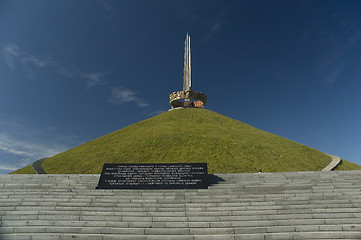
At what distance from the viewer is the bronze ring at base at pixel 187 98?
4047 cm

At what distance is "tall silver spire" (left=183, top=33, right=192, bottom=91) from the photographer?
4128cm

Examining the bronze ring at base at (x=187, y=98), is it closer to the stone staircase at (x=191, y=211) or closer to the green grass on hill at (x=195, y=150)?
the green grass on hill at (x=195, y=150)

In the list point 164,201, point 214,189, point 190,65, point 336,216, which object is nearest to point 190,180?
point 214,189

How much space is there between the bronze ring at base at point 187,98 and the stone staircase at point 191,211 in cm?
2846

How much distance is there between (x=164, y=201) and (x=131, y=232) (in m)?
2.58

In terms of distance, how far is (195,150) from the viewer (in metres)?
25.4

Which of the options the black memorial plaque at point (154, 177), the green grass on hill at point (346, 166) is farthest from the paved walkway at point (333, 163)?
the black memorial plaque at point (154, 177)

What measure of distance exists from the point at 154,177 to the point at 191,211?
3566mm

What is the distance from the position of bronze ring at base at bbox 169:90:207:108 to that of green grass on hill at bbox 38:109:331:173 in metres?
6.84

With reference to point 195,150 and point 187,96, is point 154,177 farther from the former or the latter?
point 187,96

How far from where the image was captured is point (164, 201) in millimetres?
10414

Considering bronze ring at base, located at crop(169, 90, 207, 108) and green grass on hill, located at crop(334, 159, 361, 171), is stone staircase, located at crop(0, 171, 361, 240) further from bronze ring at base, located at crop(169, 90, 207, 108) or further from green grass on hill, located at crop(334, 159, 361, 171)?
bronze ring at base, located at crop(169, 90, 207, 108)

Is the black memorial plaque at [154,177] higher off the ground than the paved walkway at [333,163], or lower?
lower

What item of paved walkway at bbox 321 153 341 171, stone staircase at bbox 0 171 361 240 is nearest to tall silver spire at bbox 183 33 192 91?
paved walkway at bbox 321 153 341 171
